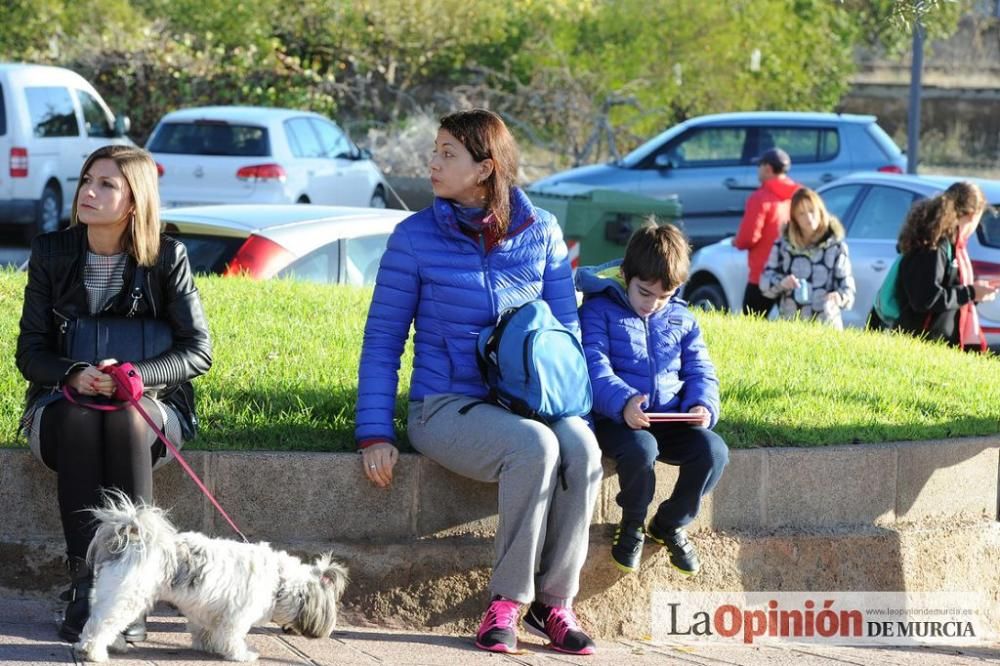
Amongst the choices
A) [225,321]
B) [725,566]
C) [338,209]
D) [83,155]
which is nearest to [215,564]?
[725,566]

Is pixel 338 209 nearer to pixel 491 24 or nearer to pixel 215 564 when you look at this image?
pixel 215 564

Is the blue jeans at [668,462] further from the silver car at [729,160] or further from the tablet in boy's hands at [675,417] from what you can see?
the silver car at [729,160]

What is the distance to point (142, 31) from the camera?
27.0 meters

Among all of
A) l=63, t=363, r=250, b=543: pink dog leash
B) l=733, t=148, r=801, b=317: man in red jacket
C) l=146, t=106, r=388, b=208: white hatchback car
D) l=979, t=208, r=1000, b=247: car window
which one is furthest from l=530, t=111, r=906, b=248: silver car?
l=63, t=363, r=250, b=543: pink dog leash

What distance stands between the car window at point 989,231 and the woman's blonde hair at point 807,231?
1.77m

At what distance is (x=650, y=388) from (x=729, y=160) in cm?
1332

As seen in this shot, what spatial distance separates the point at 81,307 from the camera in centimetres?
521

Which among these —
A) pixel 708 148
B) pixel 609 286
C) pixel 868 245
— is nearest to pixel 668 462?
pixel 609 286

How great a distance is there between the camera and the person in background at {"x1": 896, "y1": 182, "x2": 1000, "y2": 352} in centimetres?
889

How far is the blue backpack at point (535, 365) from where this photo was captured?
5.30 meters

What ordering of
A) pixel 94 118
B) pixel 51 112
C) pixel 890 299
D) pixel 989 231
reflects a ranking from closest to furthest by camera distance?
pixel 890 299
pixel 989 231
pixel 51 112
pixel 94 118

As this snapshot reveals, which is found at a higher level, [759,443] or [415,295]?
[415,295]

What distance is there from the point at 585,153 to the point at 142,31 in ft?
26.6

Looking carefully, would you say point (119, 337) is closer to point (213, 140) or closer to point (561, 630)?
point (561, 630)
